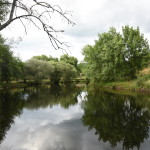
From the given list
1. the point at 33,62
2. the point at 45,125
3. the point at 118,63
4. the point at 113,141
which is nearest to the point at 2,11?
the point at 45,125

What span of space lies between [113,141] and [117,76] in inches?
1457

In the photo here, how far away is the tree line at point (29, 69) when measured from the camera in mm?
48122

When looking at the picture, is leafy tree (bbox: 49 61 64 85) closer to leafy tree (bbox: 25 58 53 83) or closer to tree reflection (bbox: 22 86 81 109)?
leafy tree (bbox: 25 58 53 83)

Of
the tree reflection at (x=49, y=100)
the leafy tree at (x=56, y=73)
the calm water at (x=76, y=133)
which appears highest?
the leafy tree at (x=56, y=73)

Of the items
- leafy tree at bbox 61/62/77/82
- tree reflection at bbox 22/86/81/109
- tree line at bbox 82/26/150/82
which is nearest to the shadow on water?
tree reflection at bbox 22/86/81/109

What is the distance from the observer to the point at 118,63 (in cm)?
4331

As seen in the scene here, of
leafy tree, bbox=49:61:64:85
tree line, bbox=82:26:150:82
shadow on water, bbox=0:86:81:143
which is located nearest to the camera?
shadow on water, bbox=0:86:81:143

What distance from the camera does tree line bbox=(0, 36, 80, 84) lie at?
4812 cm

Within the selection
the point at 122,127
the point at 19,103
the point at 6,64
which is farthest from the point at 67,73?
the point at 122,127

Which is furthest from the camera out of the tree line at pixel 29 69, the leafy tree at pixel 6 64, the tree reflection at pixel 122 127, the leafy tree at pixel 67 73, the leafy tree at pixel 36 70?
the leafy tree at pixel 67 73

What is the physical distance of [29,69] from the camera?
63.7 metres

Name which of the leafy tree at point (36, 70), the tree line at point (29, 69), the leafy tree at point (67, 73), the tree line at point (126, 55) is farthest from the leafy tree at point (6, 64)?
the leafy tree at point (67, 73)

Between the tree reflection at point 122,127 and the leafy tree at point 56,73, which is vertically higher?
the leafy tree at point 56,73

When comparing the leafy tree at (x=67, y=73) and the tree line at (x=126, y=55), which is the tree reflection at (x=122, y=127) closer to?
the tree line at (x=126, y=55)
